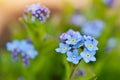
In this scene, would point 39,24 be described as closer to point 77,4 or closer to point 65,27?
point 65,27

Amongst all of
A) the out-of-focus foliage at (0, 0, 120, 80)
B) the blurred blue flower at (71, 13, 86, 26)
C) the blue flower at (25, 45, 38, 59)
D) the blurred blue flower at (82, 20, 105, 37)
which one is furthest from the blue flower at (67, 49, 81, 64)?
the blurred blue flower at (71, 13, 86, 26)

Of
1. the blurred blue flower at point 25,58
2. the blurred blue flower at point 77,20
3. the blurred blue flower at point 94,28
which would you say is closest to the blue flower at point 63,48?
the blurred blue flower at point 25,58

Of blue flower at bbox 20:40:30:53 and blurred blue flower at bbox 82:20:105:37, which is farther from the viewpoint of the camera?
blurred blue flower at bbox 82:20:105:37

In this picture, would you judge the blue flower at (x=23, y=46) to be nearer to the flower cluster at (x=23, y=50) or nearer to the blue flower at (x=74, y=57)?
the flower cluster at (x=23, y=50)

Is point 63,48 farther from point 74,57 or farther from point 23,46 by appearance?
point 23,46

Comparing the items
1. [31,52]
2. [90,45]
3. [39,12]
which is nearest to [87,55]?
[90,45]

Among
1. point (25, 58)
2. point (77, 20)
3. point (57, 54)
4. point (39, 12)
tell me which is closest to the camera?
point (39, 12)

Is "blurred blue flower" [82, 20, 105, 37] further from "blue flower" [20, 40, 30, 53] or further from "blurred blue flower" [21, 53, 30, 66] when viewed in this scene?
"blurred blue flower" [21, 53, 30, 66]
